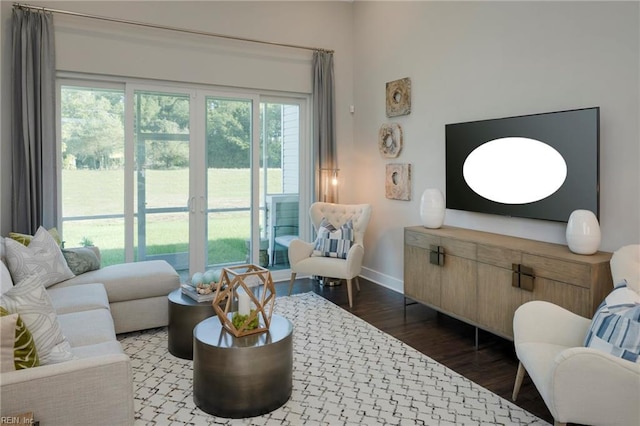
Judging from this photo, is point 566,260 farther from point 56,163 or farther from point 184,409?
point 56,163

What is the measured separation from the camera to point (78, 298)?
3.07 meters

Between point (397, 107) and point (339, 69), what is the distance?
1182 mm

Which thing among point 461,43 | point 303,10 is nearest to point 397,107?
point 461,43

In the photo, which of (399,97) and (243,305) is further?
(399,97)

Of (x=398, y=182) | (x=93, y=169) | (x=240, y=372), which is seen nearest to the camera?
(x=240, y=372)

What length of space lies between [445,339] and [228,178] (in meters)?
2.98

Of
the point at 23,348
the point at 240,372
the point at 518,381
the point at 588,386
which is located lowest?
the point at 518,381

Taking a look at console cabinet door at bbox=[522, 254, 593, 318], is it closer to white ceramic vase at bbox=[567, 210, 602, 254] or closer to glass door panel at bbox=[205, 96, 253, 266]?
white ceramic vase at bbox=[567, 210, 602, 254]

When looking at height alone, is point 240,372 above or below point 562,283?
below

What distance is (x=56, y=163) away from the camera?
4.27 metres

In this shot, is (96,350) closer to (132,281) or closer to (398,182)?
(132,281)

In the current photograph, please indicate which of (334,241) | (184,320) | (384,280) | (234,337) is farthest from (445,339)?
(184,320)

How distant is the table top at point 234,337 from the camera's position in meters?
2.38

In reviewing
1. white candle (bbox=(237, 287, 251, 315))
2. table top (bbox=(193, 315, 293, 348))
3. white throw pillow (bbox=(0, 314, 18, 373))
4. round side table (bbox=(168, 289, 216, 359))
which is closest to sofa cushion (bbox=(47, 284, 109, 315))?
round side table (bbox=(168, 289, 216, 359))
